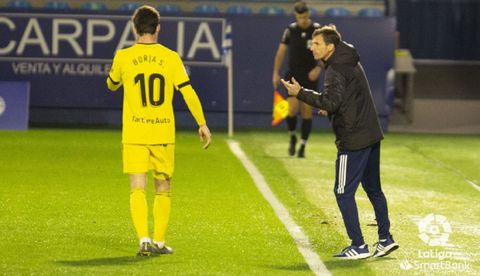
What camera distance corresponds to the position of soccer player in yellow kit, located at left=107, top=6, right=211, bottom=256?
Result: 9016 mm

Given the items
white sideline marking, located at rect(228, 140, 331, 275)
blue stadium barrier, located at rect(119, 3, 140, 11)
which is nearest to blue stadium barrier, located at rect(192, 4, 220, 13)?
blue stadium barrier, located at rect(119, 3, 140, 11)

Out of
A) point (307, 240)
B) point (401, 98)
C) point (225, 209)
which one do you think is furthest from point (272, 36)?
point (307, 240)

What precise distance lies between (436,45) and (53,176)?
71.3 ft

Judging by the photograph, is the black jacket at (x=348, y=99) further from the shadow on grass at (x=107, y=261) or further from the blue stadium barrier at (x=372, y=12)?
the blue stadium barrier at (x=372, y=12)

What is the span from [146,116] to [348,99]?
1442 mm

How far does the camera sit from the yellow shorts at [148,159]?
905 centimetres

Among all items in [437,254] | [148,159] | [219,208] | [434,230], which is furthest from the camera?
[219,208]

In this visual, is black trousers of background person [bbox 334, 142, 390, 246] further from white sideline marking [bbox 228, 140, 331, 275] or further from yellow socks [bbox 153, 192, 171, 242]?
yellow socks [bbox 153, 192, 171, 242]

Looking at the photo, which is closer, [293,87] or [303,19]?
[293,87]

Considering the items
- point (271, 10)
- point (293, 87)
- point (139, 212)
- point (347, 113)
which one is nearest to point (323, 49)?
point (293, 87)

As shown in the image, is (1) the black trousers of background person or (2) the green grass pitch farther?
(1) the black trousers of background person

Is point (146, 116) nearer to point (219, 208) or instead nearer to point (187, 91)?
point (187, 91)

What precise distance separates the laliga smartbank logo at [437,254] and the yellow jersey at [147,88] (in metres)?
1.99

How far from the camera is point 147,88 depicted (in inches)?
356
